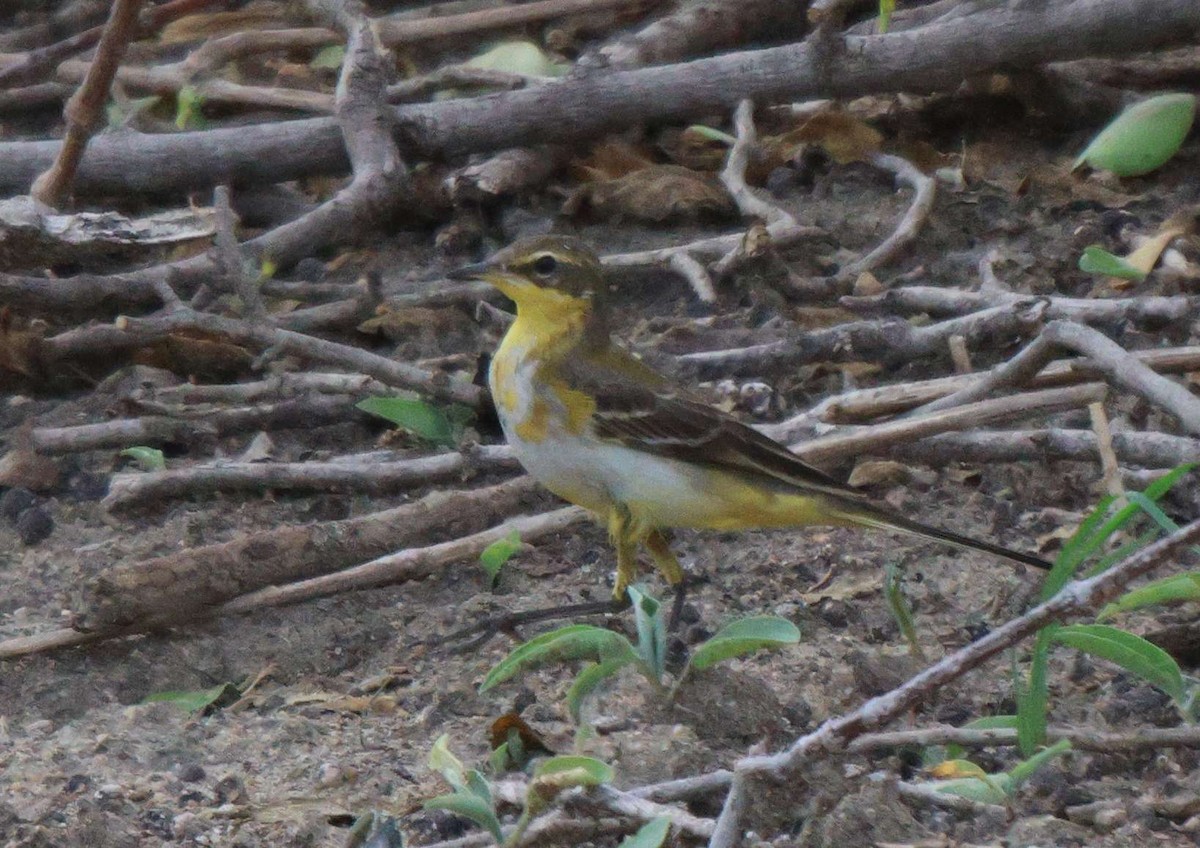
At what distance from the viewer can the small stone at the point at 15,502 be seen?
5398mm

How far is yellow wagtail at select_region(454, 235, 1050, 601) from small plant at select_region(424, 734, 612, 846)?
1494 millimetres

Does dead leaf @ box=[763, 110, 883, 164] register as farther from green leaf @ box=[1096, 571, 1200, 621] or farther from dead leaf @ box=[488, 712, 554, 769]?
dead leaf @ box=[488, 712, 554, 769]

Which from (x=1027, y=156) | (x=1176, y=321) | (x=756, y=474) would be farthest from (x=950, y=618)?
(x=1027, y=156)

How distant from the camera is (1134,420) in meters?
5.37

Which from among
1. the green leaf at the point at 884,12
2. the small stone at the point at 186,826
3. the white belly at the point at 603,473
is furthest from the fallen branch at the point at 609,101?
the small stone at the point at 186,826

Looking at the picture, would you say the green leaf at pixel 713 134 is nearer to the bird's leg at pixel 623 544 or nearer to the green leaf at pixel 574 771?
the bird's leg at pixel 623 544

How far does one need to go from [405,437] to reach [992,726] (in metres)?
2.57

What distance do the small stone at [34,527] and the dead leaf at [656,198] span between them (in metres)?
2.55

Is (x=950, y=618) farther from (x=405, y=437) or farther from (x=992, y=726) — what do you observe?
(x=405, y=437)

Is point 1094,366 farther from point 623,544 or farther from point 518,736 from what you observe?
point 518,736

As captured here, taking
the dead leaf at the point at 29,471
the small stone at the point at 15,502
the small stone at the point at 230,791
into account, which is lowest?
the small stone at the point at 15,502

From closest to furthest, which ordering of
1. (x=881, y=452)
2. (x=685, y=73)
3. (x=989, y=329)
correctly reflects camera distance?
1. (x=881, y=452)
2. (x=989, y=329)
3. (x=685, y=73)

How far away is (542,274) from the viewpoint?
5.39 metres

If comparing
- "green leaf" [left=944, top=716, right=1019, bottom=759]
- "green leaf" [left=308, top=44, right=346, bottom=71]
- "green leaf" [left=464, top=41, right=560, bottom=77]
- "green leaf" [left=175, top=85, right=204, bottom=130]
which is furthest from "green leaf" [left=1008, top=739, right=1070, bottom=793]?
"green leaf" [left=308, top=44, right=346, bottom=71]
